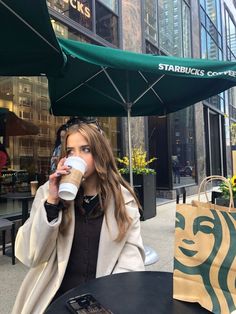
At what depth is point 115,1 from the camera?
797 cm

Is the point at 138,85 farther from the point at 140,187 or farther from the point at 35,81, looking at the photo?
the point at 35,81

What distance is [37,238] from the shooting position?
144 centimetres

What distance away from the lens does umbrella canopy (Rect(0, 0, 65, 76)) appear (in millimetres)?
2115

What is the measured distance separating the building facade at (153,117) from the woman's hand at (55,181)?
4.70 metres

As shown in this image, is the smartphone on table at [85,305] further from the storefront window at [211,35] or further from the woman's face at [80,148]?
the storefront window at [211,35]

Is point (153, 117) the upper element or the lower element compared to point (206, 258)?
upper

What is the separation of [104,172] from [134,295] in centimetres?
63

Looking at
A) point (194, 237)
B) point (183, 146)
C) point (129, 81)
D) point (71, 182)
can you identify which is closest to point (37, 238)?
point (71, 182)

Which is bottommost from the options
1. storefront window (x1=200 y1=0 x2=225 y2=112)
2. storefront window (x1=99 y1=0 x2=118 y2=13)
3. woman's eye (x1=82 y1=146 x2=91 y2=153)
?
woman's eye (x1=82 y1=146 x2=91 y2=153)

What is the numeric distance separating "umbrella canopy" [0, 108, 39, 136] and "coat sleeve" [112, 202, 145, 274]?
4.69 metres

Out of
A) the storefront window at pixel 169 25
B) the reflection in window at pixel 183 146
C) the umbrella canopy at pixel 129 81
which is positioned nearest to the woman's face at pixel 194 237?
the umbrella canopy at pixel 129 81

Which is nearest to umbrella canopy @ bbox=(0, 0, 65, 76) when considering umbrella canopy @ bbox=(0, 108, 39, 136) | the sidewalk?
the sidewalk

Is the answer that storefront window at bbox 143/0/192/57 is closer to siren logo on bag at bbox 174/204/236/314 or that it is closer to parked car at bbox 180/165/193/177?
parked car at bbox 180/165/193/177

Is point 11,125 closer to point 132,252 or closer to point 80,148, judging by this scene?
point 80,148
